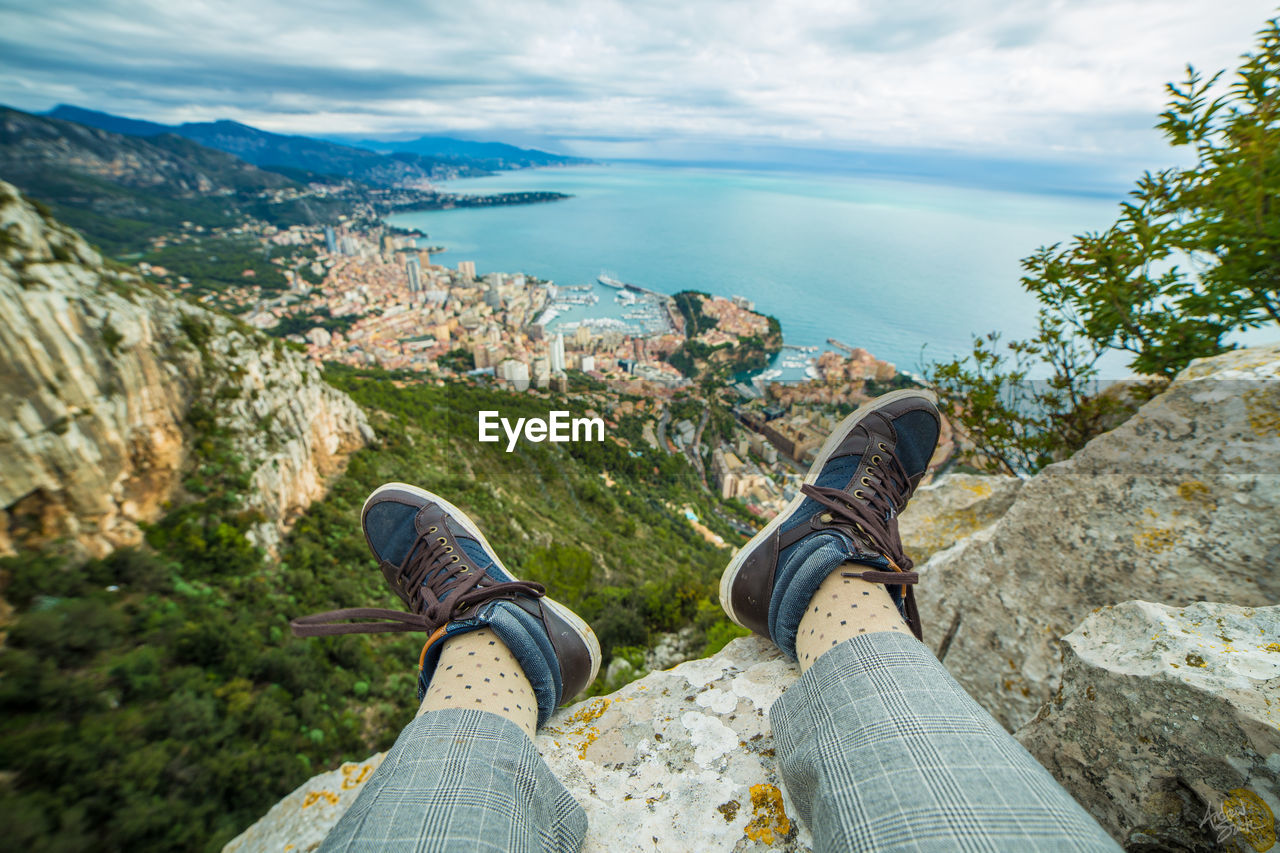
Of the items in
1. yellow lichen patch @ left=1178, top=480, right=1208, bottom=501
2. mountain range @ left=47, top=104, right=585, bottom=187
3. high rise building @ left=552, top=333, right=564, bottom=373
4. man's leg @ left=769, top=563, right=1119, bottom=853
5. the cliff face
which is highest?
mountain range @ left=47, top=104, right=585, bottom=187

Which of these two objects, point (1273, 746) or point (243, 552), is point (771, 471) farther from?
point (1273, 746)

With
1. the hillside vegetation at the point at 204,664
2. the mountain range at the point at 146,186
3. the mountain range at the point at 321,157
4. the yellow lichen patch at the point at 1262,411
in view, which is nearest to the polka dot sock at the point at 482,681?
the hillside vegetation at the point at 204,664

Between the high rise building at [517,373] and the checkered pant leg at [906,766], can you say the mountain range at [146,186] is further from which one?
the checkered pant leg at [906,766]

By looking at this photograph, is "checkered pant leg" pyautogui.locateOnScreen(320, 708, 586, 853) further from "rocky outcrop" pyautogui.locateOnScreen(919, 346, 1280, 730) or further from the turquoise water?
the turquoise water

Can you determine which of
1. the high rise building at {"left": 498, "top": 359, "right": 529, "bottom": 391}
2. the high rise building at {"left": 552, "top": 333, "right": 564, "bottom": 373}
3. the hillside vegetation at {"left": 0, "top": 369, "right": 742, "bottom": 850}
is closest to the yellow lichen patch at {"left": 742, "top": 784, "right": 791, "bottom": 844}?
the hillside vegetation at {"left": 0, "top": 369, "right": 742, "bottom": 850}

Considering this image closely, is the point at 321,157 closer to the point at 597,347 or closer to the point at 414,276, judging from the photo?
the point at 414,276

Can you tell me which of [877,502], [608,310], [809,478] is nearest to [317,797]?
[809,478]

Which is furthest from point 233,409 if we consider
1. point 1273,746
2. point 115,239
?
point 115,239
